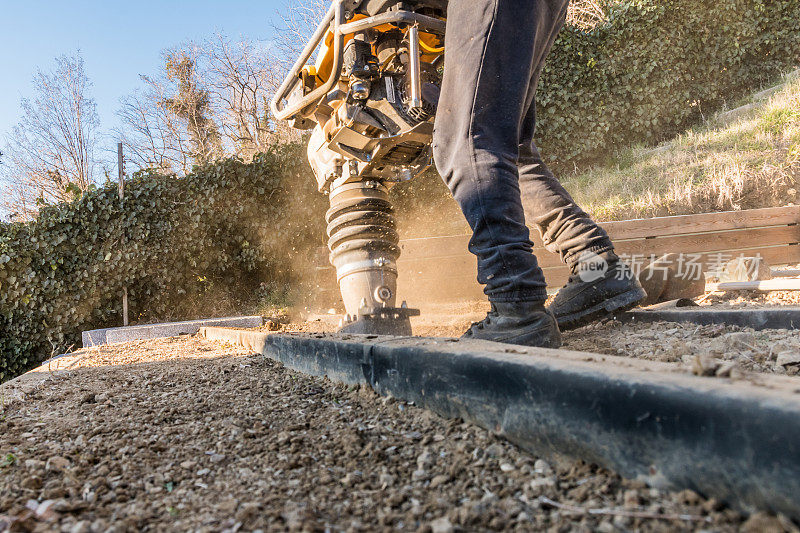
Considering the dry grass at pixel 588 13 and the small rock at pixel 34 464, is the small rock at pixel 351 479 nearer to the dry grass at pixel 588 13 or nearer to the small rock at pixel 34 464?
the small rock at pixel 34 464

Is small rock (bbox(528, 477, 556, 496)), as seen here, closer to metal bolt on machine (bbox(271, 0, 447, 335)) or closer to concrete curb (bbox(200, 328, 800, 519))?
concrete curb (bbox(200, 328, 800, 519))

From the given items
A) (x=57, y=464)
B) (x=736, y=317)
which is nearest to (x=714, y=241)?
(x=736, y=317)

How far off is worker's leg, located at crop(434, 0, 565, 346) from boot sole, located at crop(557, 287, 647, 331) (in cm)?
57

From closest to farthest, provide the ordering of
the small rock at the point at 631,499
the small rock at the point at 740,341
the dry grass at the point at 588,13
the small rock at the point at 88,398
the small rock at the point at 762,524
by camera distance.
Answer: the small rock at the point at 762,524 → the small rock at the point at 631,499 → the small rock at the point at 740,341 → the small rock at the point at 88,398 → the dry grass at the point at 588,13

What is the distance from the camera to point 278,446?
1.06 m

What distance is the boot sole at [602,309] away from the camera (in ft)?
6.91

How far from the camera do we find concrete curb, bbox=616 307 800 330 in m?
1.82

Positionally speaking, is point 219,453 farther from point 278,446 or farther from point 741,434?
point 741,434

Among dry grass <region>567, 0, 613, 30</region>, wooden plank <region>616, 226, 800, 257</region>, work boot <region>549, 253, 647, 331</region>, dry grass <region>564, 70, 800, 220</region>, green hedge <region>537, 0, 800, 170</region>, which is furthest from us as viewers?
dry grass <region>567, 0, 613, 30</region>

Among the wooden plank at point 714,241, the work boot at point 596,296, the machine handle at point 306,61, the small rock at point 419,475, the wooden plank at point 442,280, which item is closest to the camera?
the small rock at point 419,475

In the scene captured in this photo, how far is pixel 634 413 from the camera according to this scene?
68 centimetres

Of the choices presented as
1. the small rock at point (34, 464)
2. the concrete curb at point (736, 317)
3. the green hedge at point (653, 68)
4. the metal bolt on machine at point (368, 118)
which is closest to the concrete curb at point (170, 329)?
the metal bolt on machine at point (368, 118)

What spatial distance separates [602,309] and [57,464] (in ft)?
6.56

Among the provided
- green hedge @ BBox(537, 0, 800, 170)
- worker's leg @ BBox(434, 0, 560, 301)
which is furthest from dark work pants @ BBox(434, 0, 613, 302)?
green hedge @ BBox(537, 0, 800, 170)
